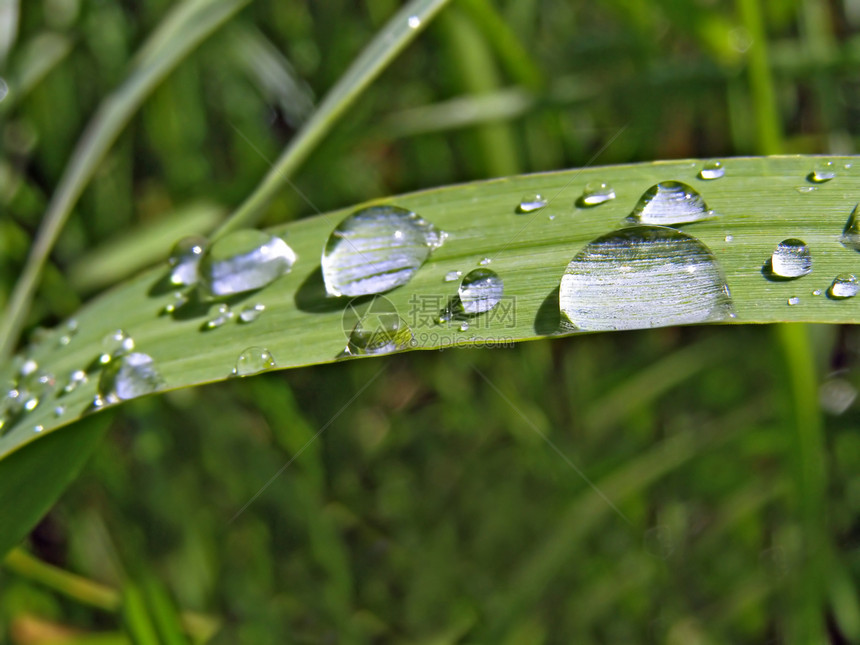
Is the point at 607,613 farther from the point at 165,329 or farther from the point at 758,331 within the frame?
the point at 165,329

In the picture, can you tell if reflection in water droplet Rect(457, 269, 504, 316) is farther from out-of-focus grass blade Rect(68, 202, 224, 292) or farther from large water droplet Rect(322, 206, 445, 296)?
out-of-focus grass blade Rect(68, 202, 224, 292)

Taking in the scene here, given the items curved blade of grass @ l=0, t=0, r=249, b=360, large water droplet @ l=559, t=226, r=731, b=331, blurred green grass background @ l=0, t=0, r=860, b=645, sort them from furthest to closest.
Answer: blurred green grass background @ l=0, t=0, r=860, b=645 → curved blade of grass @ l=0, t=0, r=249, b=360 → large water droplet @ l=559, t=226, r=731, b=331

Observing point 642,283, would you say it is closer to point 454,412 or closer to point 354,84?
point 354,84

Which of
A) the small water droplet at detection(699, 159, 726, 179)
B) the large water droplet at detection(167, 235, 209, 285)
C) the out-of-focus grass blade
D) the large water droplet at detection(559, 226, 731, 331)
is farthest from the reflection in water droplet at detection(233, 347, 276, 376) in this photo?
the out-of-focus grass blade

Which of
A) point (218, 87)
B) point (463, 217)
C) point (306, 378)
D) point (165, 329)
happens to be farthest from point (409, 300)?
point (218, 87)

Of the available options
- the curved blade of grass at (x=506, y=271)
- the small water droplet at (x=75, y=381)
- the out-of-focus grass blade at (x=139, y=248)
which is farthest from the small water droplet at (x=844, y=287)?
the out-of-focus grass blade at (x=139, y=248)

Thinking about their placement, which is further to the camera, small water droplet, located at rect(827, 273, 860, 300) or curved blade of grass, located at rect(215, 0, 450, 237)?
curved blade of grass, located at rect(215, 0, 450, 237)
